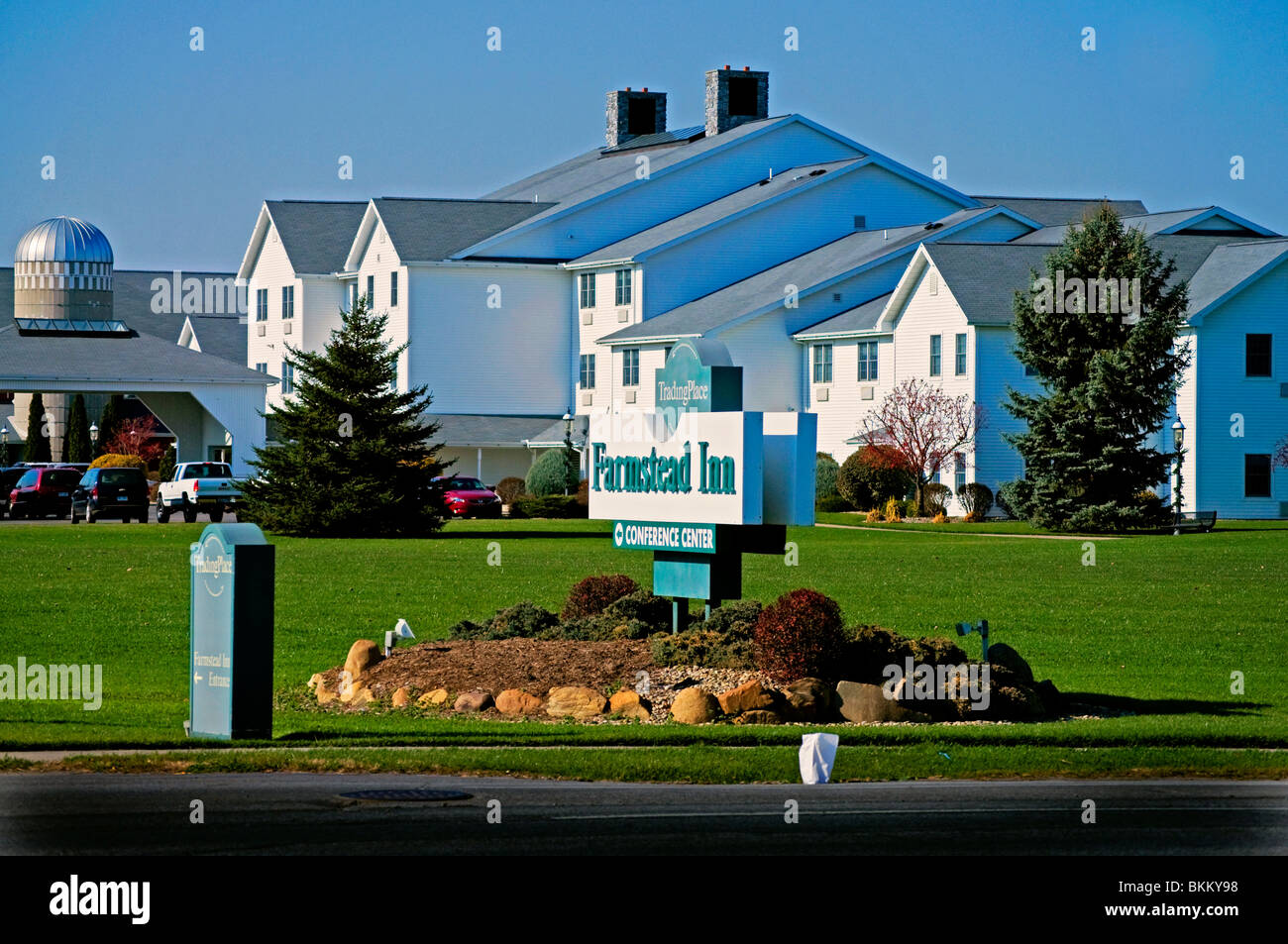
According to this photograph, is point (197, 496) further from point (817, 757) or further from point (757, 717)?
point (817, 757)

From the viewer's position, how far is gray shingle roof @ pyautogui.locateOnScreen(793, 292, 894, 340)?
63.8 m

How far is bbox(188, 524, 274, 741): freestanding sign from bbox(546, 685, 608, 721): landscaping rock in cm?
321

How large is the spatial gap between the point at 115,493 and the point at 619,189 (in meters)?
27.0

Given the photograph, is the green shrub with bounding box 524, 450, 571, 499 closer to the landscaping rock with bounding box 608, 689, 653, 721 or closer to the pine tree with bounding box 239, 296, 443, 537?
the pine tree with bounding box 239, 296, 443, 537

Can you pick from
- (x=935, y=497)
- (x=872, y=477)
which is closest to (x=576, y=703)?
(x=935, y=497)

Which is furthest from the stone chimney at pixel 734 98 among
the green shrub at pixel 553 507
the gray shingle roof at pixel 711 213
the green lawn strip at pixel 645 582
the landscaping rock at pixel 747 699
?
the landscaping rock at pixel 747 699

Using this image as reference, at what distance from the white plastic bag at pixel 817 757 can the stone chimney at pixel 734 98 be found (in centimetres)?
6841

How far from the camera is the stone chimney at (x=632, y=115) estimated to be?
87.7 meters

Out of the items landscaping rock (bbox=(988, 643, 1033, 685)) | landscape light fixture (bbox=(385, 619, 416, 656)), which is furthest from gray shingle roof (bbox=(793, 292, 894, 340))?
landscaping rock (bbox=(988, 643, 1033, 685))

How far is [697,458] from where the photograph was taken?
19375 mm

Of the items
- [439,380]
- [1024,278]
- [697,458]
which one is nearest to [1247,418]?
[1024,278]
